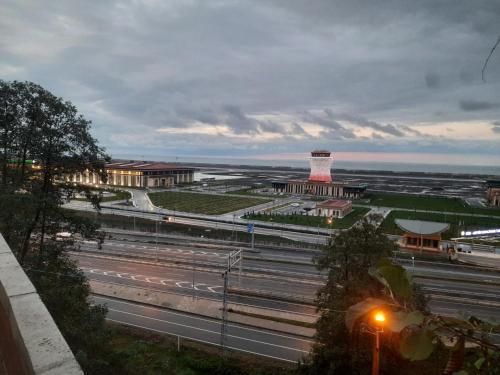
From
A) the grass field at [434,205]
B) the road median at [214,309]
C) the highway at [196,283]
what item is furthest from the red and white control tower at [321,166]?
the road median at [214,309]

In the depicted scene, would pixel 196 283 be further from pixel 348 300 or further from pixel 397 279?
pixel 397 279

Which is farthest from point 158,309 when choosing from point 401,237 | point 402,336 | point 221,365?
point 401,237

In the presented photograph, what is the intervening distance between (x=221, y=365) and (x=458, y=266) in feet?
96.2

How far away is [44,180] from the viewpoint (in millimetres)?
15195

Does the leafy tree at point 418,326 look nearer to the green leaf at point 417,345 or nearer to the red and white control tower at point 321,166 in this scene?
the green leaf at point 417,345

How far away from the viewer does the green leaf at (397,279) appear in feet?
5.35

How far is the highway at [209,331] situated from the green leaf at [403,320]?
1884 centimetres

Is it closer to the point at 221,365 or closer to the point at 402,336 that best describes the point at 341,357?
the point at 221,365

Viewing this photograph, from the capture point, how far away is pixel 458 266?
36438mm

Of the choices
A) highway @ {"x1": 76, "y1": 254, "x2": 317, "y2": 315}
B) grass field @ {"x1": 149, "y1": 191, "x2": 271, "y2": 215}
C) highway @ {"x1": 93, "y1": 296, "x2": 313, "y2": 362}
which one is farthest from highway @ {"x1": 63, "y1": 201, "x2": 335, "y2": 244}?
highway @ {"x1": 93, "y1": 296, "x2": 313, "y2": 362}

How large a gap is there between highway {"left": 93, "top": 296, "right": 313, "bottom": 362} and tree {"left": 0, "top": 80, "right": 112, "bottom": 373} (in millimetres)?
8884

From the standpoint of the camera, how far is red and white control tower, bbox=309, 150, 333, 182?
103m

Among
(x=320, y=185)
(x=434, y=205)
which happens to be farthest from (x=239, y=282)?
(x=320, y=185)

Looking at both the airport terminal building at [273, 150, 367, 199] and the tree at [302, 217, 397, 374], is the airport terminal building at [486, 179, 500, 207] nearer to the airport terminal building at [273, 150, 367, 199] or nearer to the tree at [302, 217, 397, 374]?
the airport terminal building at [273, 150, 367, 199]
